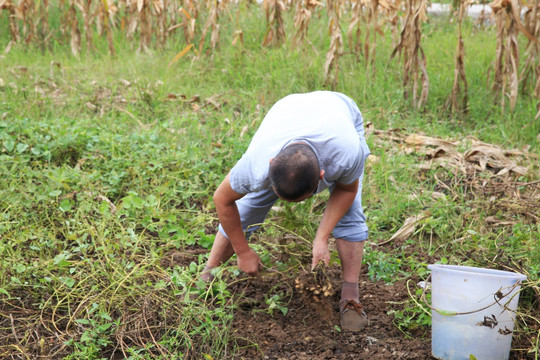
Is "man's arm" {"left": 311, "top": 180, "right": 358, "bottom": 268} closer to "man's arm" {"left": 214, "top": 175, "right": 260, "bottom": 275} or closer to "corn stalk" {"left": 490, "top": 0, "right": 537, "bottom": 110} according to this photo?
"man's arm" {"left": 214, "top": 175, "right": 260, "bottom": 275}

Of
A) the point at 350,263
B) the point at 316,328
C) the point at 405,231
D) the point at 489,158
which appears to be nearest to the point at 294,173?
the point at 350,263

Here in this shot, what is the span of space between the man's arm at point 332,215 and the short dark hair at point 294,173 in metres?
0.38

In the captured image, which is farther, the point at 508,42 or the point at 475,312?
the point at 508,42

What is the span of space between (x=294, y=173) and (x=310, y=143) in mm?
216

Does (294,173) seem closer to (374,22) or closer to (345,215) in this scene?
(345,215)

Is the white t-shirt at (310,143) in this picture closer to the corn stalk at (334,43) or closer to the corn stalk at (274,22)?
the corn stalk at (334,43)

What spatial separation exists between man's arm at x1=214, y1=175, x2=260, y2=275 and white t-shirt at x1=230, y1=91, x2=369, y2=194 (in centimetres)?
8

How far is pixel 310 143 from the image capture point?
229 centimetres

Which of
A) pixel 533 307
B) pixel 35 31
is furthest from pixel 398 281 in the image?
pixel 35 31

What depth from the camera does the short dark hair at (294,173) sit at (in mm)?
2125

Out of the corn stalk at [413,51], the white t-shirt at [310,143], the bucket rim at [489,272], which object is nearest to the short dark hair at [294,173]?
the white t-shirt at [310,143]

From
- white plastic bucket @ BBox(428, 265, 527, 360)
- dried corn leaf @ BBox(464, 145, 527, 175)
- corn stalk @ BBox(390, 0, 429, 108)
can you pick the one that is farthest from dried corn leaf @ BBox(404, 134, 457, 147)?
white plastic bucket @ BBox(428, 265, 527, 360)

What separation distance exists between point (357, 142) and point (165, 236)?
157cm

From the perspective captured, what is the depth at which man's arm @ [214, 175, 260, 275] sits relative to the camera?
8.19 ft
